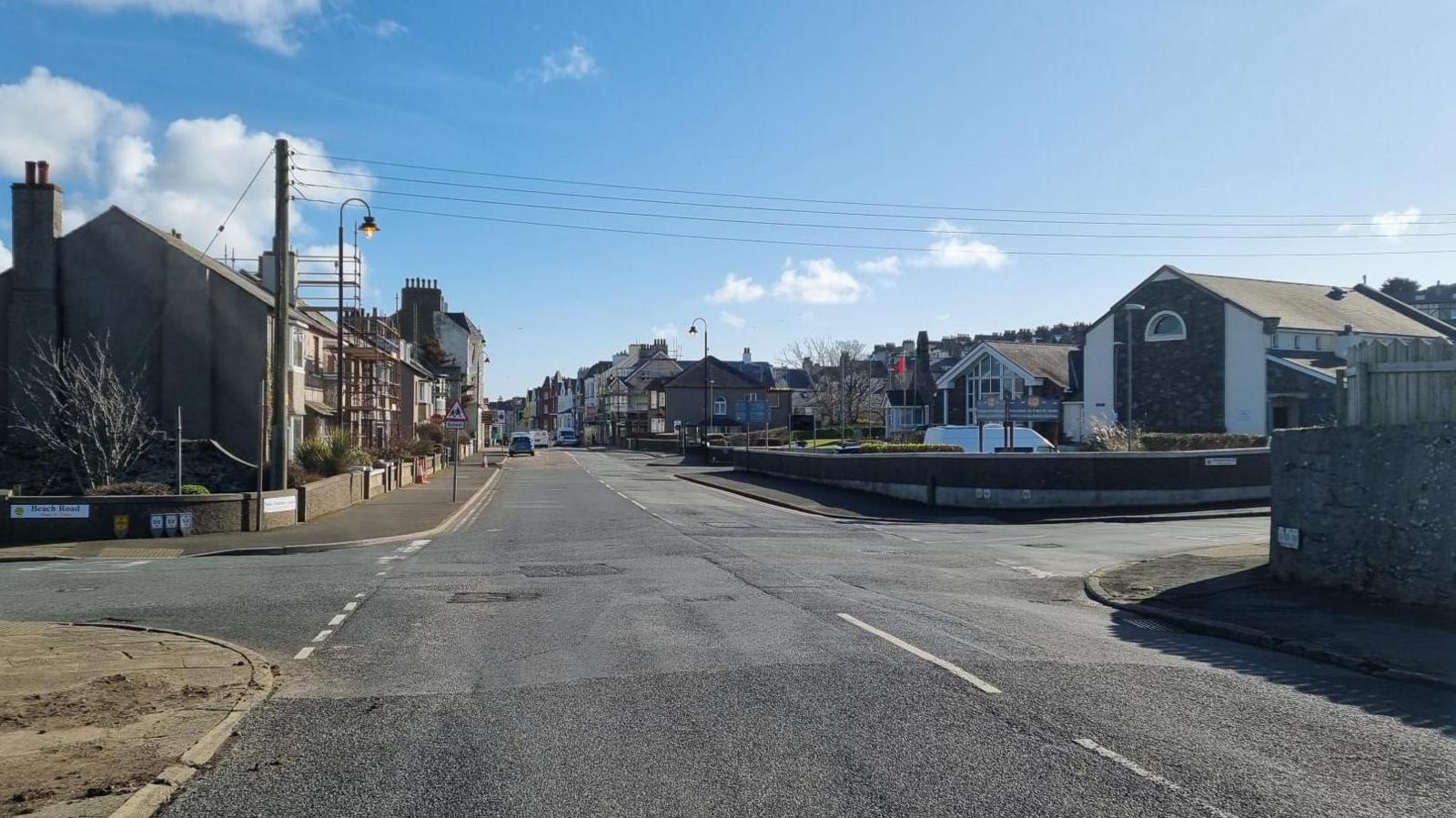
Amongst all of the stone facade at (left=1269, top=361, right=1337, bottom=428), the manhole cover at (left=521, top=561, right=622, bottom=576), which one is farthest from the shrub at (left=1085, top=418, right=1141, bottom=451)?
the manhole cover at (left=521, top=561, right=622, bottom=576)

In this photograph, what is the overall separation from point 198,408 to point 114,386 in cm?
516

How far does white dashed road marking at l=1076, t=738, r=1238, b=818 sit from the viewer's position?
18.6 ft

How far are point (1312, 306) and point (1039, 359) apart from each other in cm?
1604

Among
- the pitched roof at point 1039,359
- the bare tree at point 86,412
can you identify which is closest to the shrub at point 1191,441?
the pitched roof at point 1039,359

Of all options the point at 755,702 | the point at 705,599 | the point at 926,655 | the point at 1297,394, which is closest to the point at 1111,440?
the point at 1297,394

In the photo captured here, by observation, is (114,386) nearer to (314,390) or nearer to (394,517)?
(394,517)

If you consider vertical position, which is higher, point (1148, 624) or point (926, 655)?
point (926, 655)

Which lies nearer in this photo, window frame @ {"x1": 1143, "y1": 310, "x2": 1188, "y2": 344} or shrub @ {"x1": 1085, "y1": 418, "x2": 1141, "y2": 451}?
shrub @ {"x1": 1085, "y1": 418, "x2": 1141, "y2": 451}

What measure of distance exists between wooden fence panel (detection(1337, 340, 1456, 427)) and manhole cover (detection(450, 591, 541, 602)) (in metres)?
10.2

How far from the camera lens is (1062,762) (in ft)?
21.1

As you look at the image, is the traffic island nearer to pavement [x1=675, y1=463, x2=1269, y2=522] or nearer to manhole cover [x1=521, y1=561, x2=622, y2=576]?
manhole cover [x1=521, y1=561, x2=622, y2=576]

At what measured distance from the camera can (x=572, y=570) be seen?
16.5 meters

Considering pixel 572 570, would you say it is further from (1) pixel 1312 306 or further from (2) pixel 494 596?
(1) pixel 1312 306

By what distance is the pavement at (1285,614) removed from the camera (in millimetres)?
9906
